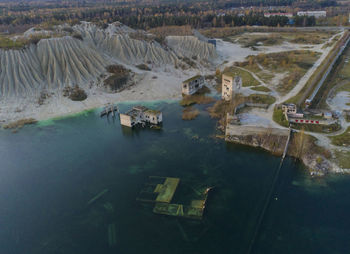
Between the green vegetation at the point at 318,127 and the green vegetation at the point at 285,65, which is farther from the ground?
the green vegetation at the point at 285,65

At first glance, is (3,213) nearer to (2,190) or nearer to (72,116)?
(2,190)

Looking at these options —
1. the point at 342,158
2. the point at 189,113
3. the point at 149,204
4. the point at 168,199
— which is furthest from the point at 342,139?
the point at 149,204

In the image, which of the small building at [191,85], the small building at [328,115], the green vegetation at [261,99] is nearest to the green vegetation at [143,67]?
the small building at [191,85]

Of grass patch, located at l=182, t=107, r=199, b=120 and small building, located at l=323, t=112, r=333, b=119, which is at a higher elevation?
small building, located at l=323, t=112, r=333, b=119

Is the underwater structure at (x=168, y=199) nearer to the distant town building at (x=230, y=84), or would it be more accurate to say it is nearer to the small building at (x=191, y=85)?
the distant town building at (x=230, y=84)

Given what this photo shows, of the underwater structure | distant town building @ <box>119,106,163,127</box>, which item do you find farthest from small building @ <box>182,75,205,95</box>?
the underwater structure

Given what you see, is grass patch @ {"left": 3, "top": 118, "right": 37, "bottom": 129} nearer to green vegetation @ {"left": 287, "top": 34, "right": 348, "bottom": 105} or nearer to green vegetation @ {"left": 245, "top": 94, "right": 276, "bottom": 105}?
green vegetation @ {"left": 245, "top": 94, "right": 276, "bottom": 105}

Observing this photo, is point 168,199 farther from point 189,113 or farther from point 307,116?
point 307,116
